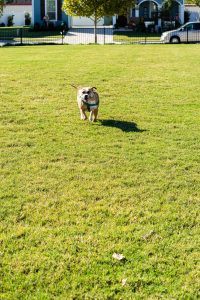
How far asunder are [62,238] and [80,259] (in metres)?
0.39

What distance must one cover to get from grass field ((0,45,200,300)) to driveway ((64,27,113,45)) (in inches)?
849

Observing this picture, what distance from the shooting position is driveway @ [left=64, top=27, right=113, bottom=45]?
31.1 metres

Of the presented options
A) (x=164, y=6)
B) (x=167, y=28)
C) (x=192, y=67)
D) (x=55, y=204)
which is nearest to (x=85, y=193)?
(x=55, y=204)

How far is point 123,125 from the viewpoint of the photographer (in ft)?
25.8

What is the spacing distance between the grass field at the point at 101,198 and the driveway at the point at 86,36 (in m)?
21.6

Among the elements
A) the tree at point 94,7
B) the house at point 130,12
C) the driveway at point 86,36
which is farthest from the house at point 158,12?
the tree at point 94,7

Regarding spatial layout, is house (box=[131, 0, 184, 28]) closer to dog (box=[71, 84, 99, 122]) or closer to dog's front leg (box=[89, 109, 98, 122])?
dog's front leg (box=[89, 109, 98, 122])

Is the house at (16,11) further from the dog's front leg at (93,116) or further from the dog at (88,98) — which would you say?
the dog at (88,98)

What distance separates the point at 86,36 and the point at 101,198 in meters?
31.7

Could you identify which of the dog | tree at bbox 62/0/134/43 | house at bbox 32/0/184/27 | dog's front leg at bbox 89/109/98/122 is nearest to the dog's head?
the dog

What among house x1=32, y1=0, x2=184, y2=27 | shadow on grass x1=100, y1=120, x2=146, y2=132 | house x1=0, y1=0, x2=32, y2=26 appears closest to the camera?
shadow on grass x1=100, y1=120, x2=146, y2=132

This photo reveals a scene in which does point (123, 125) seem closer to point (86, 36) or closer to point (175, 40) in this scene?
point (175, 40)

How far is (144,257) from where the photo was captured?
12.8ft

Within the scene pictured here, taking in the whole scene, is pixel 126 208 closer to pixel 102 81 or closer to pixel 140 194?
pixel 140 194
